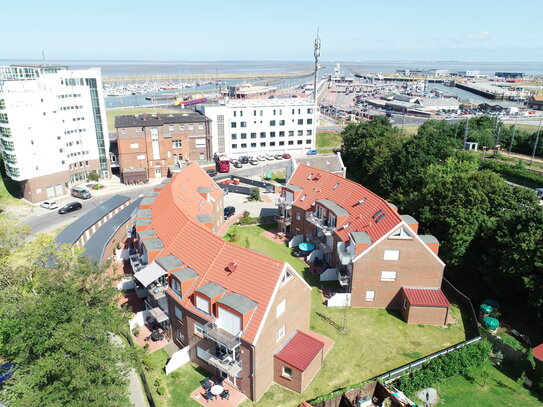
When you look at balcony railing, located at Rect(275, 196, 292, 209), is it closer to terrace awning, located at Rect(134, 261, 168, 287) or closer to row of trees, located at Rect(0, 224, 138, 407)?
terrace awning, located at Rect(134, 261, 168, 287)

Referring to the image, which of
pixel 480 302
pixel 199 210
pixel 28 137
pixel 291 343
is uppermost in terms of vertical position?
pixel 28 137

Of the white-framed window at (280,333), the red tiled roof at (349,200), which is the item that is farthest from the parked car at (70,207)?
the white-framed window at (280,333)

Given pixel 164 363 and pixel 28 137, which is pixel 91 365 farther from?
pixel 28 137

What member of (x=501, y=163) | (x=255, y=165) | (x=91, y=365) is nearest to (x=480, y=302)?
(x=91, y=365)

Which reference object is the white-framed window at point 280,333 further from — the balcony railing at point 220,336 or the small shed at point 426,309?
the small shed at point 426,309

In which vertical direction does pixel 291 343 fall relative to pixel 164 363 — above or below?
above

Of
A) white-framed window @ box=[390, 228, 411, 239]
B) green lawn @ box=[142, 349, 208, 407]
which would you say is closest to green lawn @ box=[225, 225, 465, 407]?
green lawn @ box=[142, 349, 208, 407]
